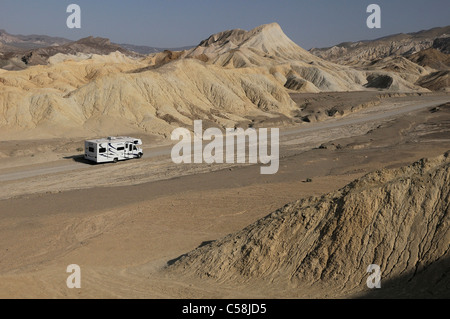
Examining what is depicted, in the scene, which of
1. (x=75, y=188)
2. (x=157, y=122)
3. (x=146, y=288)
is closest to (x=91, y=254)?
(x=146, y=288)

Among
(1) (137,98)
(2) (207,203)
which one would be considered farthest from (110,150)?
(1) (137,98)

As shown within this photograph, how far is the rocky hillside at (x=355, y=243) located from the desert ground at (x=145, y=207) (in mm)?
248

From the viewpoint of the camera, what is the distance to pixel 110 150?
35.1m

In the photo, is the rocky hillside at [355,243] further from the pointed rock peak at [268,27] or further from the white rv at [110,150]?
the pointed rock peak at [268,27]

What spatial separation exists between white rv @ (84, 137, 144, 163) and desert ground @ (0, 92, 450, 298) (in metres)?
0.70

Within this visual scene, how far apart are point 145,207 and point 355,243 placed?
12.5m

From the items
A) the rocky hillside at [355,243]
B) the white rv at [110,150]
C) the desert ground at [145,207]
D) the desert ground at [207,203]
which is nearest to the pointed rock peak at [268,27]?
the desert ground at [207,203]

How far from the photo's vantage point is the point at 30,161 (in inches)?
1463

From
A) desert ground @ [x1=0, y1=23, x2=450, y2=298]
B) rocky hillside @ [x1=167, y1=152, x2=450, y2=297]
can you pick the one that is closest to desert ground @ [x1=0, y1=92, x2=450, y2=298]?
desert ground @ [x1=0, y1=23, x2=450, y2=298]

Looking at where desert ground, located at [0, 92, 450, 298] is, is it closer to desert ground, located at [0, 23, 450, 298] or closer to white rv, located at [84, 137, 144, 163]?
desert ground, located at [0, 23, 450, 298]

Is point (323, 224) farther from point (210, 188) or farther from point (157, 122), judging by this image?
point (157, 122)

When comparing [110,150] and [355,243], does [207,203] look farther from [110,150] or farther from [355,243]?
[110,150]

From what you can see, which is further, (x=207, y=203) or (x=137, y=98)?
(x=137, y=98)

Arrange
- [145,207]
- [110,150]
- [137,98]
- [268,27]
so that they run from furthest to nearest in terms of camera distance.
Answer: [268,27] < [137,98] < [110,150] < [145,207]
